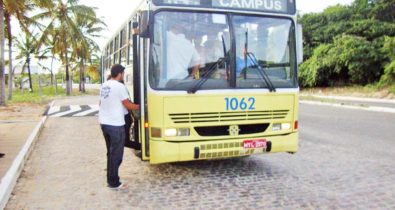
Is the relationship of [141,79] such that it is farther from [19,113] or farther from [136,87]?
[19,113]

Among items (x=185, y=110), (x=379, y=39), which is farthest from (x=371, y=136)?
(x=379, y=39)

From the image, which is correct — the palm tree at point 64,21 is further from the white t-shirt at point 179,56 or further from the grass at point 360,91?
the white t-shirt at point 179,56

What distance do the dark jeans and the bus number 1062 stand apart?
156 centimetres

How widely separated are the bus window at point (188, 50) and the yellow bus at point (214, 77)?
14mm

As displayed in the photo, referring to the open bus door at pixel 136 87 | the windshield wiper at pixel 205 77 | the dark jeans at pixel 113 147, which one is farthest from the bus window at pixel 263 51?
the dark jeans at pixel 113 147

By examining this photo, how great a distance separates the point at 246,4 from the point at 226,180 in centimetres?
270

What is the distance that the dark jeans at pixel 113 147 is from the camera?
5715 millimetres

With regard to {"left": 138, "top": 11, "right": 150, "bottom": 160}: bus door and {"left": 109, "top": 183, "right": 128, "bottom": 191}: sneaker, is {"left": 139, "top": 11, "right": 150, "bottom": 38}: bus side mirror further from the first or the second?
{"left": 109, "top": 183, "right": 128, "bottom": 191}: sneaker

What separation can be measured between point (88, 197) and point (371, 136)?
7.56m

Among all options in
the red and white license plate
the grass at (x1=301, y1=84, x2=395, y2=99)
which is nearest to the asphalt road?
the red and white license plate

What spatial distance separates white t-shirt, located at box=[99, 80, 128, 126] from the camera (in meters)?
5.63

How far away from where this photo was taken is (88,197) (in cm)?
549

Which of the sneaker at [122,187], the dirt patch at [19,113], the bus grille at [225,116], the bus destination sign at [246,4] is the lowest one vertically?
the sneaker at [122,187]

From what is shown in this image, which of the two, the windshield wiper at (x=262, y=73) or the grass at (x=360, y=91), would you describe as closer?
the windshield wiper at (x=262, y=73)
